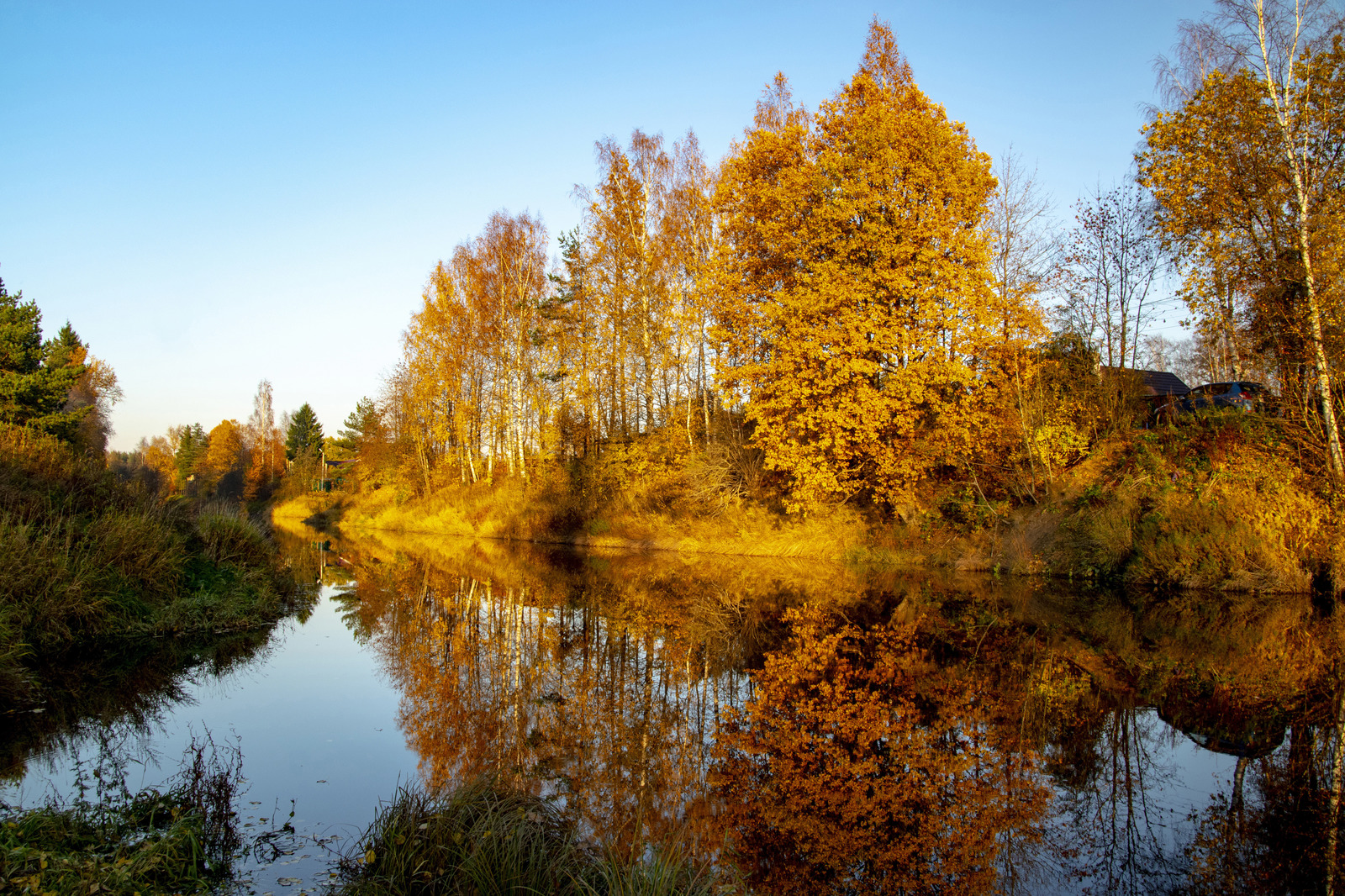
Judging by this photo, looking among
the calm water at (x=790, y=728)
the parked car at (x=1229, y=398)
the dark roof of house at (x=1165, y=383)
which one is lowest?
the calm water at (x=790, y=728)

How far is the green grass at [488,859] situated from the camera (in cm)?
339

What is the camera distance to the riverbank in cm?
1356

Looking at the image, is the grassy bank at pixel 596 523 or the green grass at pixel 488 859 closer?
the green grass at pixel 488 859

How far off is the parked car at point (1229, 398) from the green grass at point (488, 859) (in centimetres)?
1836

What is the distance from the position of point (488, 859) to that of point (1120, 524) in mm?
16677

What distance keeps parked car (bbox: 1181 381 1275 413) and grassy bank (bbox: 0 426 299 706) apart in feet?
71.4

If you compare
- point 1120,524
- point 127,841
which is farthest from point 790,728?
point 1120,524

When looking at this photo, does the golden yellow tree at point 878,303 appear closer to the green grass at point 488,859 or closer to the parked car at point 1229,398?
the parked car at point 1229,398

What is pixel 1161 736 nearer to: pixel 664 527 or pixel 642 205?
pixel 664 527

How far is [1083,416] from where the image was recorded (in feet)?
64.2

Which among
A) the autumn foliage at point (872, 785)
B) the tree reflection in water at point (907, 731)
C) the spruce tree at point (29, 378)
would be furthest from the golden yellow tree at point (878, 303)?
the spruce tree at point (29, 378)

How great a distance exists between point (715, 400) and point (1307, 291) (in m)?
16.5

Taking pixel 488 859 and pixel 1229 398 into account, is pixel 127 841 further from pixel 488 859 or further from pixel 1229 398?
pixel 1229 398

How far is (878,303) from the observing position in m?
18.0
